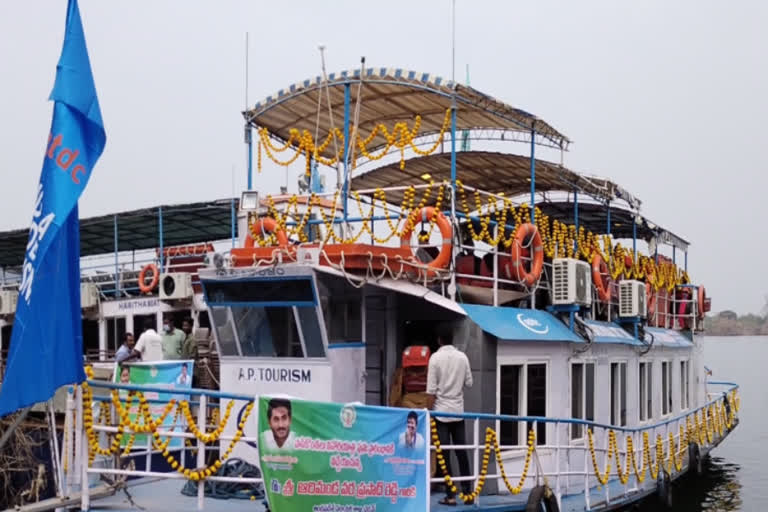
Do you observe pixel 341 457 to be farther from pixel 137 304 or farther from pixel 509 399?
pixel 137 304

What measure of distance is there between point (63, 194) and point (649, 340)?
11124mm

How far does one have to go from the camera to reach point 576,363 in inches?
449

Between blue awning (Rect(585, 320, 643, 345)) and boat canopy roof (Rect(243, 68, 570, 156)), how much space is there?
2681 millimetres

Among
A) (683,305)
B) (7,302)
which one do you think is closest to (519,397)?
(683,305)

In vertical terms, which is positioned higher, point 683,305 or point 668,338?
point 683,305

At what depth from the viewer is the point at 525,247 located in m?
10.7

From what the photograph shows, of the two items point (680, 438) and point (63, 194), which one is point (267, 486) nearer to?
point (63, 194)

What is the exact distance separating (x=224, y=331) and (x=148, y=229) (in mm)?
16466

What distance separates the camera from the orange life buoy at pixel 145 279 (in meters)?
21.0

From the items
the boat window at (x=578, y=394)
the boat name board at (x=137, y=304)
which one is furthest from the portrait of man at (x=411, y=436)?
the boat name board at (x=137, y=304)

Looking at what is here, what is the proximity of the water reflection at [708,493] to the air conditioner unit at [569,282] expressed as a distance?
14.4 feet

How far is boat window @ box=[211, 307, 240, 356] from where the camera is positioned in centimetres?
945

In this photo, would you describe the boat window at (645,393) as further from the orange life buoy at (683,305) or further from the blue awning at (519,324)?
the blue awning at (519,324)

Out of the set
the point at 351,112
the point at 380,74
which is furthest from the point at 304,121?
the point at 380,74
